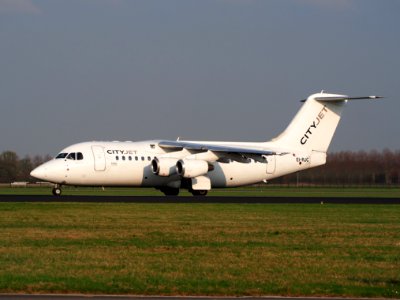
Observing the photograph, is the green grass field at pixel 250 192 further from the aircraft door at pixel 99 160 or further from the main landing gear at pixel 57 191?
the aircraft door at pixel 99 160

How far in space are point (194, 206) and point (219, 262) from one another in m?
19.8

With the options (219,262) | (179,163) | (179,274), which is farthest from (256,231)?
(179,163)

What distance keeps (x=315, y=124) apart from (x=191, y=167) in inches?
394

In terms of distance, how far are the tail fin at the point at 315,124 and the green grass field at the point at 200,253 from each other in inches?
856

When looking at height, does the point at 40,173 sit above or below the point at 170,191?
above

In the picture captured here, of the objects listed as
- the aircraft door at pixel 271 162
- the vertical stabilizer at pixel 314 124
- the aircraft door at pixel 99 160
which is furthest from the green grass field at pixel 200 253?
the vertical stabilizer at pixel 314 124

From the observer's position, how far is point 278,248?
69.9 ft

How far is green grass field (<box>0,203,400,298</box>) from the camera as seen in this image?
50.7 feet

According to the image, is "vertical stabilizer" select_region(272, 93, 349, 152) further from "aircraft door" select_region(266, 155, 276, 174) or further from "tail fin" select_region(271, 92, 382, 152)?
"aircraft door" select_region(266, 155, 276, 174)

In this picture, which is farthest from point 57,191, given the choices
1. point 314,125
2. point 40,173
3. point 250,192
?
point 250,192

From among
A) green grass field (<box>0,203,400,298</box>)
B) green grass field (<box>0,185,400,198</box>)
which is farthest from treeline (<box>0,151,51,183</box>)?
green grass field (<box>0,203,400,298</box>)

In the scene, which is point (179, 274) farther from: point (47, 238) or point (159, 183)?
point (159, 183)

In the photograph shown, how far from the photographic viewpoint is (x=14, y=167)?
362 feet

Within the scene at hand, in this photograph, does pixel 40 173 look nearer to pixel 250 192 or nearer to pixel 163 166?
pixel 163 166
